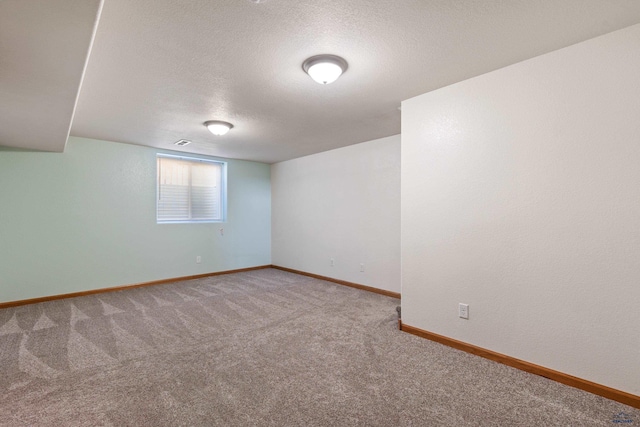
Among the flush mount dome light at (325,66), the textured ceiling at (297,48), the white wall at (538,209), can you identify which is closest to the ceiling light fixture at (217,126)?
the textured ceiling at (297,48)

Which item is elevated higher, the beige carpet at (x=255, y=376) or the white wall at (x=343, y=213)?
the white wall at (x=343, y=213)

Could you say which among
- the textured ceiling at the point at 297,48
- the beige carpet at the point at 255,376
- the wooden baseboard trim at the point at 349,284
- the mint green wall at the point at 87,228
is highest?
the textured ceiling at the point at 297,48

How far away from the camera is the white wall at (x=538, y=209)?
5.71 ft

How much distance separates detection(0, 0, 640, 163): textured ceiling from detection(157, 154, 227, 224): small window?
1800mm

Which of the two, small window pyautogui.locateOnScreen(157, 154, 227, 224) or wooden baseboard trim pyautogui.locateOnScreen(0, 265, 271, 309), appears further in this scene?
small window pyautogui.locateOnScreen(157, 154, 227, 224)

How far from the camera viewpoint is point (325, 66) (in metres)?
2.02

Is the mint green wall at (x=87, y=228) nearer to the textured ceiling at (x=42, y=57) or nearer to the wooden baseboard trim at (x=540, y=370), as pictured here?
the textured ceiling at (x=42, y=57)

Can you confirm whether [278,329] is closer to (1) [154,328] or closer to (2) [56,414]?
(1) [154,328]

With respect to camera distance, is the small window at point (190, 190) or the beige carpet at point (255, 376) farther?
the small window at point (190, 190)

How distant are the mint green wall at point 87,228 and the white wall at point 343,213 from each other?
155 cm

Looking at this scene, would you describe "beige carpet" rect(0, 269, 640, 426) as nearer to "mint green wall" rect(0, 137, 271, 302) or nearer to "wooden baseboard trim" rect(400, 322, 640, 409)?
"wooden baseboard trim" rect(400, 322, 640, 409)

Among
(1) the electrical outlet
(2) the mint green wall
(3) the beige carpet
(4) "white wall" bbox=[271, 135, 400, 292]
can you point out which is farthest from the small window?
(1) the electrical outlet

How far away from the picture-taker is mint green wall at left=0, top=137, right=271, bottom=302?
365 centimetres

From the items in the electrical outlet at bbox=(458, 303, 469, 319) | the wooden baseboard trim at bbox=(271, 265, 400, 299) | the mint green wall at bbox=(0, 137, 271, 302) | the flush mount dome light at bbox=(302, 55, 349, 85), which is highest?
the flush mount dome light at bbox=(302, 55, 349, 85)
